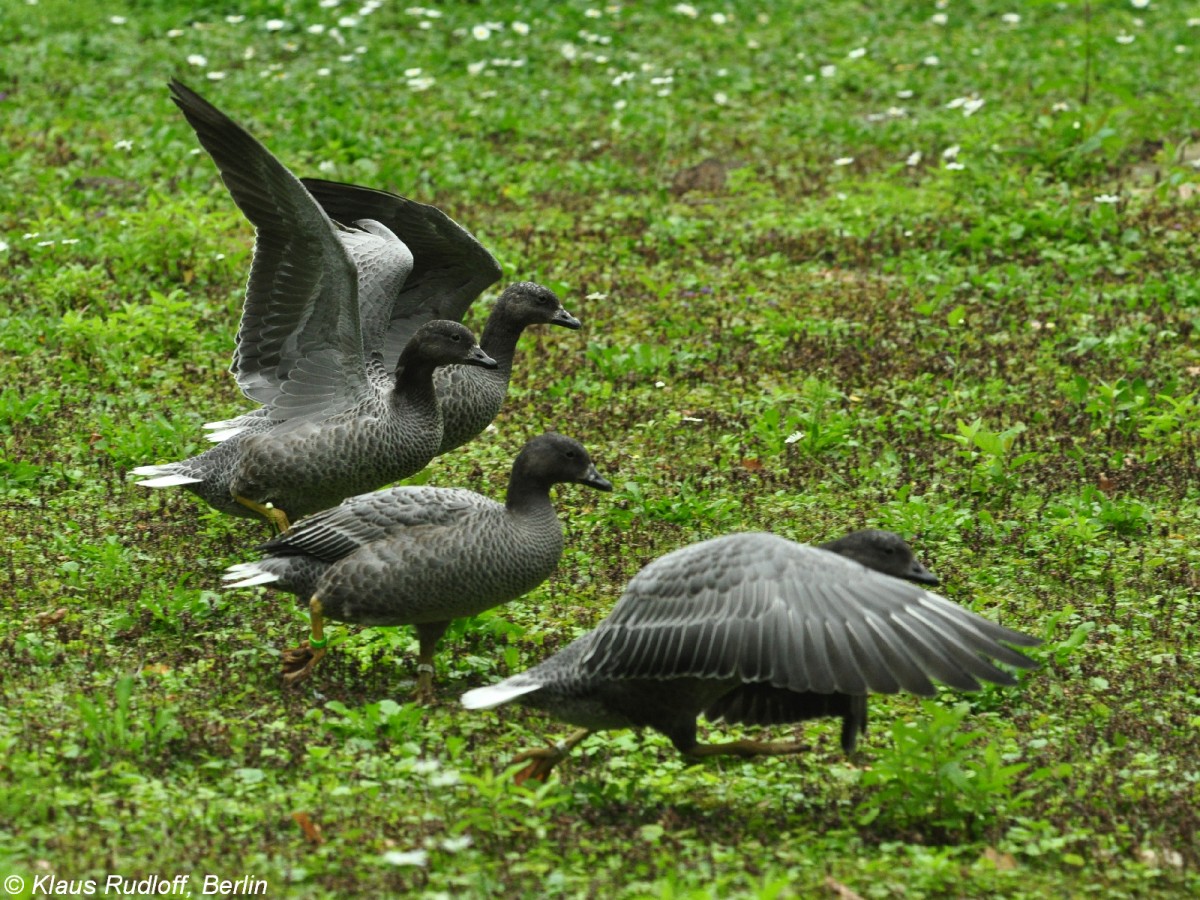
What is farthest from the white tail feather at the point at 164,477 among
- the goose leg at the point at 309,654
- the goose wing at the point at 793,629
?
the goose wing at the point at 793,629

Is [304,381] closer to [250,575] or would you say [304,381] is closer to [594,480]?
[250,575]

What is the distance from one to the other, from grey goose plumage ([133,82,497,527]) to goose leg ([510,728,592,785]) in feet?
8.17

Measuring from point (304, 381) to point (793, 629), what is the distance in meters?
3.77

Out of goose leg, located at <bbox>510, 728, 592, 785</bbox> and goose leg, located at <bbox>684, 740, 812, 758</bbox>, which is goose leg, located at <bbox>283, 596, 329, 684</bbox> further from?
goose leg, located at <bbox>684, 740, 812, 758</bbox>

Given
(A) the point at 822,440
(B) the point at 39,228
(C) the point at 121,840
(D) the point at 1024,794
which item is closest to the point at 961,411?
(A) the point at 822,440

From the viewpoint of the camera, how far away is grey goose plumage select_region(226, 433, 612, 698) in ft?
20.9

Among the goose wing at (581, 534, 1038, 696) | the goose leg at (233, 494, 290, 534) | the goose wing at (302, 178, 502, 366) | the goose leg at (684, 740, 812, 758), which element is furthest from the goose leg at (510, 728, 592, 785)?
the goose wing at (302, 178, 502, 366)

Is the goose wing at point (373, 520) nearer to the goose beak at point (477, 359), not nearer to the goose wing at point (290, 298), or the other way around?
the goose beak at point (477, 359)

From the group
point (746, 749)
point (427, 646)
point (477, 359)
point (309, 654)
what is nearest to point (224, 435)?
point (477, 359)

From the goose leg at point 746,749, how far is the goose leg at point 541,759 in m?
0.45

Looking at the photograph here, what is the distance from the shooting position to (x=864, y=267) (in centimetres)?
1252

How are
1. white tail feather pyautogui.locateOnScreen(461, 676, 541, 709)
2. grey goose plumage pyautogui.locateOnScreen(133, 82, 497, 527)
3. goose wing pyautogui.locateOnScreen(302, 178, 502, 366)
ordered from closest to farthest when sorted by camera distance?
white tail feather pyautogui.locateOnScreen(461, 676, 541, 709) < grey goose plumage pyautogui.locateOnScreen(133, 82, 497, 527) < goose wing pyautogui.locateOnScreen(302, 178, 502, 366)

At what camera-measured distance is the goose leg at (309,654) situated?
6.48 m

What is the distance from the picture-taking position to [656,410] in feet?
33.1
